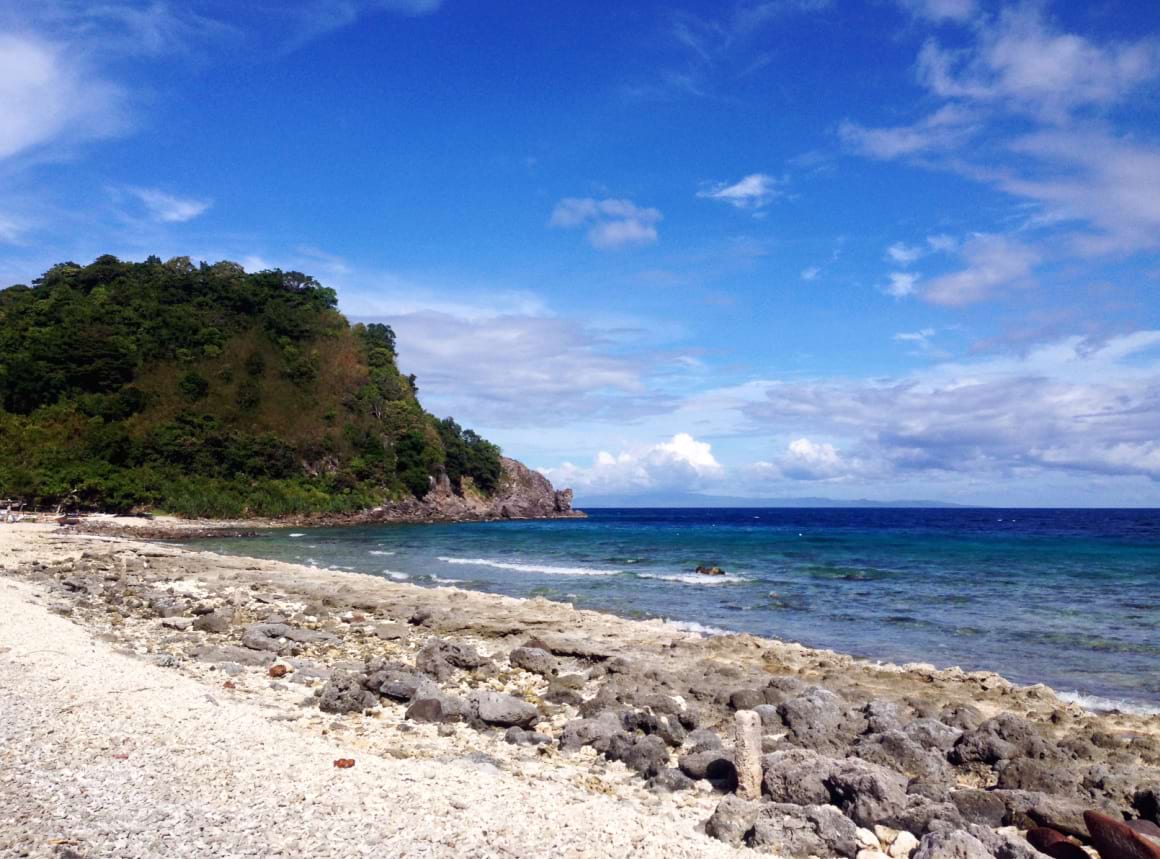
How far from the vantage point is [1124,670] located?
13.4m

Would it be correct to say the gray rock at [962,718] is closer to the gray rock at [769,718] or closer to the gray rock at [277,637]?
the gray rock at [769,718]

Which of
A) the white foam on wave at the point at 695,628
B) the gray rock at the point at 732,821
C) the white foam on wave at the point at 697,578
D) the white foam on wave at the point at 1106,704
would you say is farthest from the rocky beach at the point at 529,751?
the white foam on wave at the point at 697,578

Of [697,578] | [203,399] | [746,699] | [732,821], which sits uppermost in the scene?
[203,399]

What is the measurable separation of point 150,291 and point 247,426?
22.4 meters

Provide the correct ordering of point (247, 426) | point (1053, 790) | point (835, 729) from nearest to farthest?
point (1053, 790) < point (835, 729) < point (247, 426)

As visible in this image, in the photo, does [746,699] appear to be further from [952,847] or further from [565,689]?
[952,847]

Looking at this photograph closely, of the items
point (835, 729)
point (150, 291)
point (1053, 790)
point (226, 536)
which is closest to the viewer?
point (1053, 790)

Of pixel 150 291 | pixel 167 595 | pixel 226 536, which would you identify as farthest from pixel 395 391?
pixel 167 595

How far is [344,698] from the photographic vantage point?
9.35m

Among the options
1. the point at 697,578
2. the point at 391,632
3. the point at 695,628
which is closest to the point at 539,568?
the point at 697,578

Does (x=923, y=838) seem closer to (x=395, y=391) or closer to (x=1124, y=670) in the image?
(x=1124, y=670)

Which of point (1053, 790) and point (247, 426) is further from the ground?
point (247, 426)

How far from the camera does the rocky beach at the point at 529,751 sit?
556 centimetres

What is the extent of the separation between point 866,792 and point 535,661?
21.6 feet
